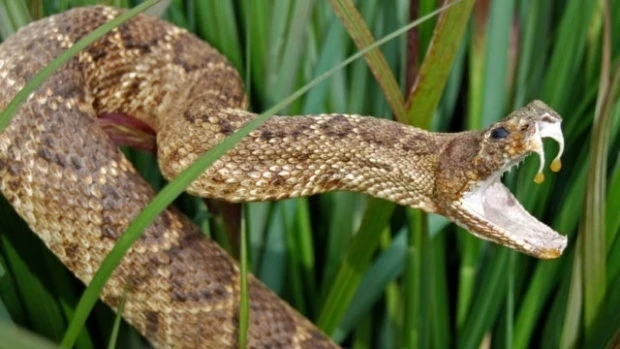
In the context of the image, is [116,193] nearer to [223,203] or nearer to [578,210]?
[223,203]

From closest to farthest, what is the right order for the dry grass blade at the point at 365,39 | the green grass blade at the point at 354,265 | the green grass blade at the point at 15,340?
the green grass blade at the point at 15,340
the dry grass blade at the point at 365,39
the green grass blade at the point at 354,265

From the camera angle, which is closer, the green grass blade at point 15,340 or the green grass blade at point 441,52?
the green grass blade at point 15,340

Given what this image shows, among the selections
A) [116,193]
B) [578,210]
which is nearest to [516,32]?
[578,210]

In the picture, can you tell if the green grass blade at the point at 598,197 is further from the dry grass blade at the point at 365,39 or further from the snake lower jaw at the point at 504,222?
the dry grass blade at the point at 365,39

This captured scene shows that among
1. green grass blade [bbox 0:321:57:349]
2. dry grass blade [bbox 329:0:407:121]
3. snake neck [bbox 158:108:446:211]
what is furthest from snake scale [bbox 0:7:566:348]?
green grass blade [bbox 0:321:57:349]

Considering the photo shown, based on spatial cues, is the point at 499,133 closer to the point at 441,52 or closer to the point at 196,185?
the point at 441,52

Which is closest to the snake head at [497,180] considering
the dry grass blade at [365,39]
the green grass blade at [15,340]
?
the dry grass blade at [365,39]

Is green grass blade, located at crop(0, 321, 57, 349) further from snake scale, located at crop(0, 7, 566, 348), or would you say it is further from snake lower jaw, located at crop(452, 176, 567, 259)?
snake lower jaw, located at crop(452, 176, 567, 259)
